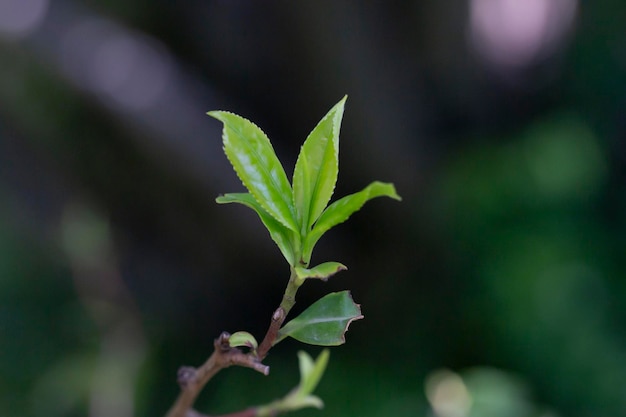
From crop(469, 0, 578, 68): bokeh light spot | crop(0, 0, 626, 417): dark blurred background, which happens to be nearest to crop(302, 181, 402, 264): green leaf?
crop(0, 0, 626, 417): dark blurred background

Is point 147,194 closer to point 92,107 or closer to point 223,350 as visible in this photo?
point 92,107

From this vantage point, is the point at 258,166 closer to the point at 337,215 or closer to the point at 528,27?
the point at 337,215

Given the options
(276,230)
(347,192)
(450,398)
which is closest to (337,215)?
(276,230)

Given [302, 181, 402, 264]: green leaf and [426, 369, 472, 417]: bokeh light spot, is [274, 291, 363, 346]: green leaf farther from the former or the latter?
[426, 369, 472, 417]: bokeh light spot

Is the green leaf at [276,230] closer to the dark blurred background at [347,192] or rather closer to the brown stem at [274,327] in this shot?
the brown stem at [274,327]

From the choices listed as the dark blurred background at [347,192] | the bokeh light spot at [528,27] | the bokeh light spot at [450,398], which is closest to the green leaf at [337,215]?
the bokeh light spot at [450,398]
